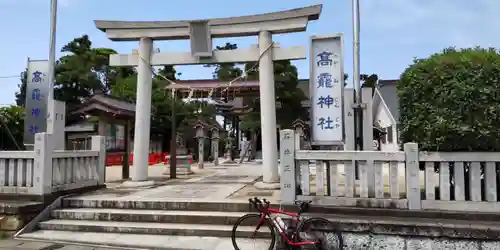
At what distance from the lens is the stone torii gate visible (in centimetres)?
925

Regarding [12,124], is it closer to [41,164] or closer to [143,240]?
[41,164]

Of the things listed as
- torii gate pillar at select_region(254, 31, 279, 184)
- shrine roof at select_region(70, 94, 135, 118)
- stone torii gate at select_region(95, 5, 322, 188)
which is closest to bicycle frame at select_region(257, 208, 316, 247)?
stone torii gate at select_region(95, 5, 322, 188)

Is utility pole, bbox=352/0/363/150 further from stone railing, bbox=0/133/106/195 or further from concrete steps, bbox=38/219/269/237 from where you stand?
stone railing, bbox=0/133/106/195

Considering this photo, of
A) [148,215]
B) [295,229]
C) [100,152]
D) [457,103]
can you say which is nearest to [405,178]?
[457,103]

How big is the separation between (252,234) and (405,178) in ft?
8.62

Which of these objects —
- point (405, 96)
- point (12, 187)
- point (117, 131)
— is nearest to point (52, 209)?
point (12, 187)

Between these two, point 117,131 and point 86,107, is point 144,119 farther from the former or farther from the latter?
point 117,131

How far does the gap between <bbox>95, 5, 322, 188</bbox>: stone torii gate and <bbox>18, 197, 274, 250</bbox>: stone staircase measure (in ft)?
8.46

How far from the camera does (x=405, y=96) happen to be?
607cm

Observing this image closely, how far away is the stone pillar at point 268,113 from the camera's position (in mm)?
9258

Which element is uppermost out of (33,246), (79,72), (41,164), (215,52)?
(79,72)

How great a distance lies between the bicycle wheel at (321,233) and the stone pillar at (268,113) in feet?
12.4

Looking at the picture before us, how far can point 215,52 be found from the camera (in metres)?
9.73

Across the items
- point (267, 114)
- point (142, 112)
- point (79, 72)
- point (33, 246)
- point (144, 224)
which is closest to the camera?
point (33, 246)
